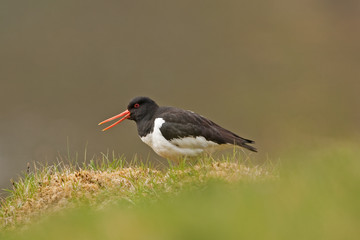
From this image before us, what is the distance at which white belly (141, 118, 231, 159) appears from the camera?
11.6m

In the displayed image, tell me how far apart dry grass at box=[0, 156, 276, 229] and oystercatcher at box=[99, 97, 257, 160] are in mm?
1213

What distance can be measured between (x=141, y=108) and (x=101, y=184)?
9.80 feet

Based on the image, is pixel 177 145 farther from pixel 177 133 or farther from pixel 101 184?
pixel 101 184

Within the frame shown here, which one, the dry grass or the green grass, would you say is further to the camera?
the dry grass

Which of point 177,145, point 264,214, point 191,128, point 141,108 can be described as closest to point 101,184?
point 177,145

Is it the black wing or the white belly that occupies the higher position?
the black wing

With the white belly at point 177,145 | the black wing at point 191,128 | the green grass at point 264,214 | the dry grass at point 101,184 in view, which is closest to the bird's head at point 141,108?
the black wing at point 191,128

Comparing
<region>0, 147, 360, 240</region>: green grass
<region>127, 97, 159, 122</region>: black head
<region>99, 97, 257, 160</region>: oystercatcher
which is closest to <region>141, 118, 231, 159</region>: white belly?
<region>99, 97, 257, 160</region>: oystercatcher

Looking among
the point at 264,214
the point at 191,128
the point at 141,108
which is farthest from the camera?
the point at 141,108

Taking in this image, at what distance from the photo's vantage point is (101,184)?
32.2 ft

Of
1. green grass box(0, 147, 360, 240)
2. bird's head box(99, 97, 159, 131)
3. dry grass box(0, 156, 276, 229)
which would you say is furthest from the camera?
bird's head box(99, 97, 159, 131)

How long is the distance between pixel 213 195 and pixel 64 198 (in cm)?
388

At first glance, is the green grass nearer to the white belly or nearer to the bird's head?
the white belly

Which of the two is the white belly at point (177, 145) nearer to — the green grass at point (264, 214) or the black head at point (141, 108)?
the black head at point (141, 108)
